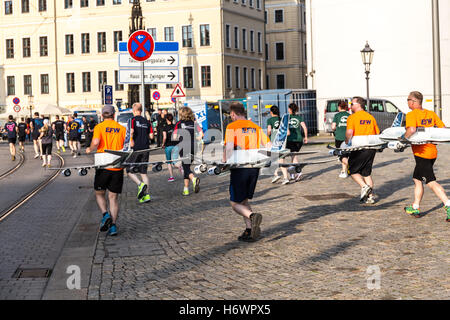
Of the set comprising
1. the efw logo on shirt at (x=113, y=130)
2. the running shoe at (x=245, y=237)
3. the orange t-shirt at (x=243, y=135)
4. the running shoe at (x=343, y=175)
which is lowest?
the running shoe at (x=245, y=237)

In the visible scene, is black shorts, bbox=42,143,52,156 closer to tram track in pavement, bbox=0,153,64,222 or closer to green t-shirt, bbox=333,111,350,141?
tram track in pavement, bbox=0,153,64,222

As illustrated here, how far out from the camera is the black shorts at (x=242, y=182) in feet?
29.8

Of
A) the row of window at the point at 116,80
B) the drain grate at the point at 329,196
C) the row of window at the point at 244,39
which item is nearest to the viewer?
the drain grate at the point at 329,196

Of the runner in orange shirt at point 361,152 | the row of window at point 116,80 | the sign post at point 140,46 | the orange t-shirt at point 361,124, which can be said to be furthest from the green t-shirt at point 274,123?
the row of window at point 116,80

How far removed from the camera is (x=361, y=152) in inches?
491

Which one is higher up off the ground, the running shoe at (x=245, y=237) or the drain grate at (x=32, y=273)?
the running shoe at (x=245, y=237)

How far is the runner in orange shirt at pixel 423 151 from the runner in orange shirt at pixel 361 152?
1712mm

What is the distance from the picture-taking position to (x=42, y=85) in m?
70.6

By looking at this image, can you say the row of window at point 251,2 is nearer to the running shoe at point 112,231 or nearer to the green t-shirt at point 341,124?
the green t-shirt at point 341,124

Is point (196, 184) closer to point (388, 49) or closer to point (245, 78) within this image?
point (388, 49)

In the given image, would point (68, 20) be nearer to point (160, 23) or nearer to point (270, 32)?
point (160, 23)

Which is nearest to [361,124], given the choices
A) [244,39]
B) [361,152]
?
[361,152]
